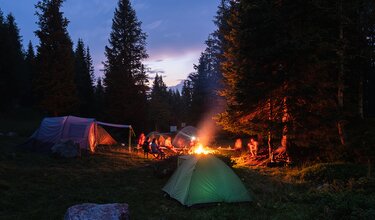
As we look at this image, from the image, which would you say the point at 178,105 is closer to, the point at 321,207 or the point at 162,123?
the point at 162,123

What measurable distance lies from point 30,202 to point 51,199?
63 centimetres

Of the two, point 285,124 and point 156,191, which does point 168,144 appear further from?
point 156,191

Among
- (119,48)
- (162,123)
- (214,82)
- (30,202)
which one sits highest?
(119,48)

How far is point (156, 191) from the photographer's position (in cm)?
1231

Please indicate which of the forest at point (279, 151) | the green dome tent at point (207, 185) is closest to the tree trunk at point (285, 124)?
the forest at point (279, 151)

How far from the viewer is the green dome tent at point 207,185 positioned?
10273 millimetres

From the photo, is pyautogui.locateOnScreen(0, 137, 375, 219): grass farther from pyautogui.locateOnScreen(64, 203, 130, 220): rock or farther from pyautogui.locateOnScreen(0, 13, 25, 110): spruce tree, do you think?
pyautogui.locateOnScreen(0, 13, 25, 110): spruce tree

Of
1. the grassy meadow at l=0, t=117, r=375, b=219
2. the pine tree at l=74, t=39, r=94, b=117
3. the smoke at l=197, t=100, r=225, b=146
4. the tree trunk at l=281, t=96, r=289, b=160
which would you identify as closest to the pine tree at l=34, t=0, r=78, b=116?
the pine tree at l=74, t=39, r=94, b=117

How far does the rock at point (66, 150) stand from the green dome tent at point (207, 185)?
35.0 feet

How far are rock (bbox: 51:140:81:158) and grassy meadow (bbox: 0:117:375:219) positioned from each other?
4.01 ft

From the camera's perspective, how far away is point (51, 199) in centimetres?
1080

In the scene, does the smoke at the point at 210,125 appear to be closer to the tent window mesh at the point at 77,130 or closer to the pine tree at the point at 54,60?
the tent window mesh at the point at 77,130

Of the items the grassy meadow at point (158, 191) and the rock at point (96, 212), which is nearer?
the rock at point (96, 212)

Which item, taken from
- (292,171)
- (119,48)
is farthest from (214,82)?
Answer: (292,171)
